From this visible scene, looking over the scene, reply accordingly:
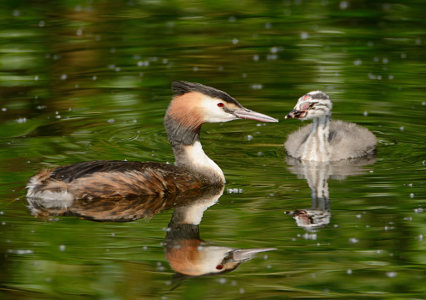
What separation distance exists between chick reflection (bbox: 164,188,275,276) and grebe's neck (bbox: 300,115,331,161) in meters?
2.75

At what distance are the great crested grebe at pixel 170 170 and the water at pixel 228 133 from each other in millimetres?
310

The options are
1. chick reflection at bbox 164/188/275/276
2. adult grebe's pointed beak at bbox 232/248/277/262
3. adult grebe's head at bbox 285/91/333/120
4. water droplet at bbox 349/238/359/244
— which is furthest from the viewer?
adult grebe's head at bbox 285/91/333/120

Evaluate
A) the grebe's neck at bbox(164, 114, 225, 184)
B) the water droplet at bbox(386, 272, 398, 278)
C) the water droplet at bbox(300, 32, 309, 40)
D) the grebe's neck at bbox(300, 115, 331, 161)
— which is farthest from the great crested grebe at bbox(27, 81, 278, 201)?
the water droplet at bbox(300, 32, 309, 40)

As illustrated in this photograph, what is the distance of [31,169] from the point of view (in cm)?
1026

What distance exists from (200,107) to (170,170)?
0.75 m

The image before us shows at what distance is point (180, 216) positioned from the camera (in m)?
8.93

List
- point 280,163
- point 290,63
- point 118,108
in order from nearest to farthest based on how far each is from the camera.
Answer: point 280,163 → point 118,108 → point 290,63

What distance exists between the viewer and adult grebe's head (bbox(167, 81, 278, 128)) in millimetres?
10094

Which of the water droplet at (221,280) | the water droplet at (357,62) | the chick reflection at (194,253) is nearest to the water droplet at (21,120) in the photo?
the chick reflection at (194,253)

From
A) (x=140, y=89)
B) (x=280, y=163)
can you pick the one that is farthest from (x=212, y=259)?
(x=140, y=89)

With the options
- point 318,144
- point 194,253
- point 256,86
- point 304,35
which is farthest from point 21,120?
point 304,35

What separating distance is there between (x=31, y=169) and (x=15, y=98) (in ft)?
11.1

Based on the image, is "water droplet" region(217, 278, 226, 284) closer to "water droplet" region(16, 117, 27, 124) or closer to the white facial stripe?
the white facial stripe

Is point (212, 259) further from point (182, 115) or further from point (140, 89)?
point (140, 89)
